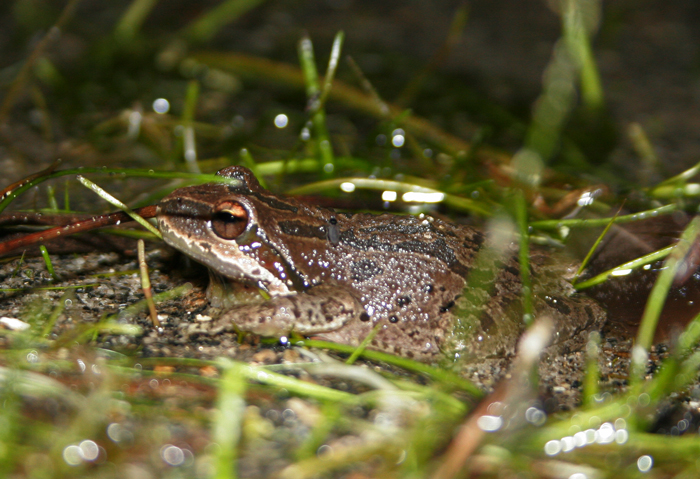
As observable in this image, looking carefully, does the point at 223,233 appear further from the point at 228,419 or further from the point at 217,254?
the point at 228,419

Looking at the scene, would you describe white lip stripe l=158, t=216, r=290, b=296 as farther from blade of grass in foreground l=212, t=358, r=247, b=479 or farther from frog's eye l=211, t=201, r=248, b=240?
blade of grass in foreground l=212, t=358, r=247, b=479

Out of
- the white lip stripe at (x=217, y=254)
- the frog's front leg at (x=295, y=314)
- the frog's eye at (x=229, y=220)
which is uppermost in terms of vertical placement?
the frog's eye at (x=229, y=220)

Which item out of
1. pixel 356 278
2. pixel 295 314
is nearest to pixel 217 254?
pixel 295 314

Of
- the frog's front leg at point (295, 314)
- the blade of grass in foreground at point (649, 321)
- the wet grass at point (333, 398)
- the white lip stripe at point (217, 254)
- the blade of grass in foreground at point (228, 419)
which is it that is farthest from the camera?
the white lip stripe at point (217, 254)

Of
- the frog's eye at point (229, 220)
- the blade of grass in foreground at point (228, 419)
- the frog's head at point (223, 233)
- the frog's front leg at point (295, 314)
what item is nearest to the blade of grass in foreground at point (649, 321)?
the frog's front leg at point (295, 314)

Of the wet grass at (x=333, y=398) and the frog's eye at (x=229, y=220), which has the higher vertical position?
the frog's eye at (x=229, y=220)

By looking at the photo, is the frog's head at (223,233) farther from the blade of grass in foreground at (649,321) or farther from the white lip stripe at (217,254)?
the blade of grass in foreground at (649,321)
